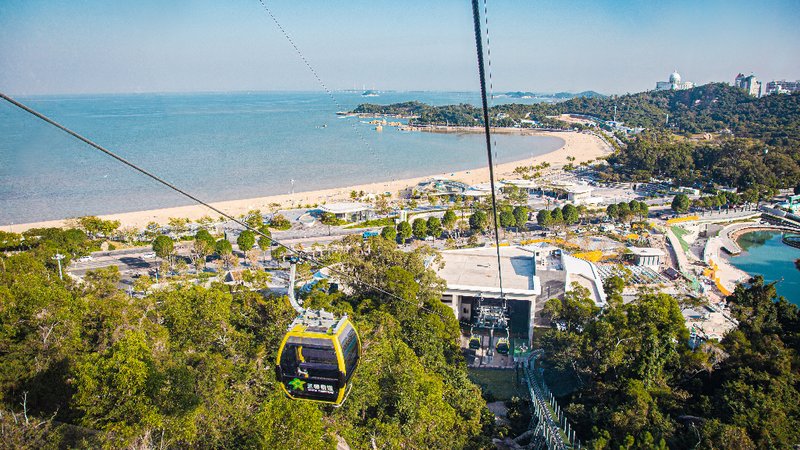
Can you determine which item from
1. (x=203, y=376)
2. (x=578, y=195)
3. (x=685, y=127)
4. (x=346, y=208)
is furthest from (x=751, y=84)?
(x=203, y=376)

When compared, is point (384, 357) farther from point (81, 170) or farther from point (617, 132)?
point (617, 132)

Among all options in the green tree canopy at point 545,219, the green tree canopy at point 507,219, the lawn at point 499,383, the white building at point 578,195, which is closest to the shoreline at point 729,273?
the green tree canopy at point 545,219

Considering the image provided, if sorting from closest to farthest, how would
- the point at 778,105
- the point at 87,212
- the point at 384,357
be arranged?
the point at 384,357, the point at 87,212, the point at 778,105

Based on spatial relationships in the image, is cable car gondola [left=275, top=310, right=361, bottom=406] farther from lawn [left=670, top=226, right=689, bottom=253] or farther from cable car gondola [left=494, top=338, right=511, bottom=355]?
lawn [left=670, top=226, right=689, bottom=253]

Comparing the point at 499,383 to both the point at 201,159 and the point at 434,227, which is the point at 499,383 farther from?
the point at 201,159

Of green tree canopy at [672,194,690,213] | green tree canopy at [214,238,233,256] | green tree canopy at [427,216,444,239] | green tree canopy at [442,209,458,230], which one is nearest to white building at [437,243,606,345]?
green tree canopy at [427,216,444,239]

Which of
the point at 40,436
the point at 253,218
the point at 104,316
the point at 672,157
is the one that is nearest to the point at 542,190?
the point at 672,157
